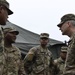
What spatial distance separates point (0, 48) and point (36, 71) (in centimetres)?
306

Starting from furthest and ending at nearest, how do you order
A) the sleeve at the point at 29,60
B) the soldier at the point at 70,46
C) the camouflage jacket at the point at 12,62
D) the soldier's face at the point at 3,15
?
the sleeve at the point at 29,60, the camouflage jacket at the point at 12,62, the soldier at the point at 70,46, the soldier's face at the point at 3,15

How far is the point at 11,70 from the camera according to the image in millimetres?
6152

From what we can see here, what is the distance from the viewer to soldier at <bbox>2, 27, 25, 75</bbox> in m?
6.12

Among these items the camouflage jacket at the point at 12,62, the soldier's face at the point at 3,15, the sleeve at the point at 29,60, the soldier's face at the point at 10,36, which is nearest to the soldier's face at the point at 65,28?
→ the soldier's face at the point at 3,15

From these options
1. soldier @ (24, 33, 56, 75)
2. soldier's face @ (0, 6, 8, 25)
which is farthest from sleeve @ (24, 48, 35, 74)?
soldier's face @ (0, 6, 8, 25)

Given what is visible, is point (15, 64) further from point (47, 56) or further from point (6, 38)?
point (47, 56)

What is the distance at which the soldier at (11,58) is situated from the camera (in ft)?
20.1

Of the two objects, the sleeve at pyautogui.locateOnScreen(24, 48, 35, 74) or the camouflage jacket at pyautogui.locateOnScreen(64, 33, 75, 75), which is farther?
the sleeve at pyautogui.locateOnScreen(24, 48, 35, 74)

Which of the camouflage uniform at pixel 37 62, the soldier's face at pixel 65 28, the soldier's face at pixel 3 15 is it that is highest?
the soldier's face at pixel 3 15

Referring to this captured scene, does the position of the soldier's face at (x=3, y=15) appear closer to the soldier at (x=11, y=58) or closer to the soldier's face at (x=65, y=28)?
the soldier's face at (x=65, y=28)

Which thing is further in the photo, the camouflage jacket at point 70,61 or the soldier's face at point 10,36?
the soldier's face at point 10,36

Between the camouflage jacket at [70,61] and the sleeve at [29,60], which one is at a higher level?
the camouflage jacket at [70,61]

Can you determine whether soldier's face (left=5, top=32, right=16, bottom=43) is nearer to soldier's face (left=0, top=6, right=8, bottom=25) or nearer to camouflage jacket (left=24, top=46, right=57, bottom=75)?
camouflage jacket (left=24, top=46, right=57, bottom=75)

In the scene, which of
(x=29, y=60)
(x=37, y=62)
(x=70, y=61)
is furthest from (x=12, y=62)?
(x=70, y=61)
